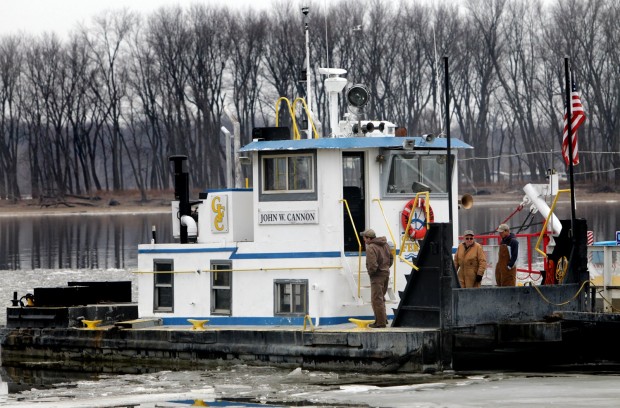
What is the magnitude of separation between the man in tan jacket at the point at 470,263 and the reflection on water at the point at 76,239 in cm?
2499

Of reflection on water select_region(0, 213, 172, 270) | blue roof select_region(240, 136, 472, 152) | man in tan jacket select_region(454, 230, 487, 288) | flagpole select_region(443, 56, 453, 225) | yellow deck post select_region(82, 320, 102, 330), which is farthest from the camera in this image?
reflection on water select_region(0, 213, 172, 270)

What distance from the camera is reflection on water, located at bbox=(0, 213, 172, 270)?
155 feet

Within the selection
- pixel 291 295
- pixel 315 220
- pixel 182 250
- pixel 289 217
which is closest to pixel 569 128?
pixel 315 220

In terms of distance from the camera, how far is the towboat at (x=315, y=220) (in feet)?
68.0

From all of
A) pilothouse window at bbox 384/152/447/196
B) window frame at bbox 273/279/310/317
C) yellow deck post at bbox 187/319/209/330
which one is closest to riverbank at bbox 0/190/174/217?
yellow deck post at bbox 187/319/209/330

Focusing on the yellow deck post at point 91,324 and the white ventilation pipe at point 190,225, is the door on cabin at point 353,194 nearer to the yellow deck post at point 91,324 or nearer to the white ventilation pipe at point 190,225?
the white ventilation pipe at point 190,225

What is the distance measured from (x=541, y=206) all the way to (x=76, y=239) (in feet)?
139

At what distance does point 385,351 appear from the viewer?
19.5 meters

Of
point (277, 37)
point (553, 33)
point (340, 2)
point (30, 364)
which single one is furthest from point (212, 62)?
point (30, 364)

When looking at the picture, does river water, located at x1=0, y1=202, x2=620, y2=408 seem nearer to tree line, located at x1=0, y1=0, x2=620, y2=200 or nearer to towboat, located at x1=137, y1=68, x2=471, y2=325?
towboat, located at x1=137, y1=68, x2=471, y2=325

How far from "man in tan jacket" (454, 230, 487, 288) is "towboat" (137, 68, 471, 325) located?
1.79 ft

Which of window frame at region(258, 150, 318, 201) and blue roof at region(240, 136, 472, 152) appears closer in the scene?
blue roof at region(240, 136, 472, 152)

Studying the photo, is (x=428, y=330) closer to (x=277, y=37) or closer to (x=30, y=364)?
(x=30, y=364)

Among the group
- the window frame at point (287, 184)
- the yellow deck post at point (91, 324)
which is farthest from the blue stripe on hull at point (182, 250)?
the yellow deck post at point (91, 324)
